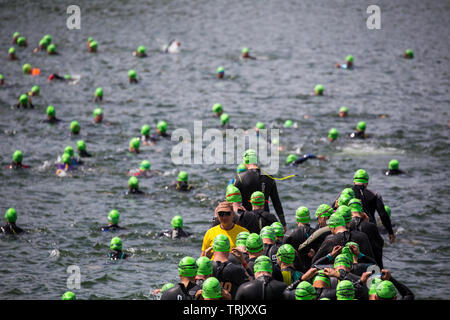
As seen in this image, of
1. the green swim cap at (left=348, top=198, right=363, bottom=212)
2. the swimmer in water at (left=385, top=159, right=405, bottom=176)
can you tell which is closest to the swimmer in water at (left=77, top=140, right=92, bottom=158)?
the swimmer in water at (left=385, top=159, right=405, bottom=176)

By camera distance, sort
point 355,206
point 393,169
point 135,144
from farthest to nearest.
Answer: point 135,144
point 393,169
point 355,206

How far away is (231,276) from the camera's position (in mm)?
10531

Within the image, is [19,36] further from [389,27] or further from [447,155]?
[447,155]

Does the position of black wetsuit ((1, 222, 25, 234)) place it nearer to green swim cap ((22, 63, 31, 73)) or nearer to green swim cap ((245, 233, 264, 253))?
green swim cap ((245, 233, 264, 253))

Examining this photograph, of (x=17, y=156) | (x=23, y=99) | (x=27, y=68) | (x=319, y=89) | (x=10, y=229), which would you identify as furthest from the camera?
(x=27, y=68)

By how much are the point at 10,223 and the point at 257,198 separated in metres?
10.2

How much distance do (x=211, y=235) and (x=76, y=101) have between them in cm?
2528

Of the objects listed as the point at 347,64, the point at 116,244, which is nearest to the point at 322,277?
the point at 116,244

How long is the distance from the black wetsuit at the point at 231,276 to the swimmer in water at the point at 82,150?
1816cm

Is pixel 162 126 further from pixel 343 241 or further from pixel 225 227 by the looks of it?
pixel 343 241

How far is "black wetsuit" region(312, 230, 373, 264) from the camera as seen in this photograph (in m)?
11.9

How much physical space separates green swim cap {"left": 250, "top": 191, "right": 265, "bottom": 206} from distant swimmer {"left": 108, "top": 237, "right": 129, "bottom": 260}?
6.90 m

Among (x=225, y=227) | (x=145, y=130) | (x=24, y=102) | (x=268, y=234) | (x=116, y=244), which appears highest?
(x=24, y=102)

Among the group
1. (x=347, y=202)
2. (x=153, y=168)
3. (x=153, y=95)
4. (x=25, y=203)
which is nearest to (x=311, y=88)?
(x=153, y=95)
